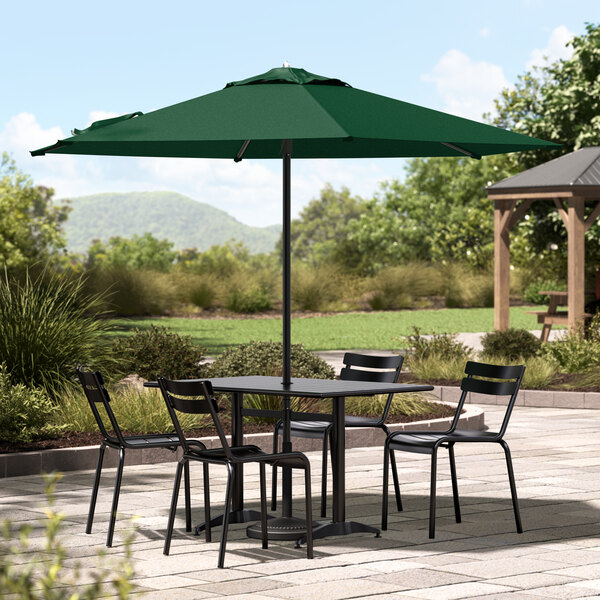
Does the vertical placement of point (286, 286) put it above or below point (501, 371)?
above

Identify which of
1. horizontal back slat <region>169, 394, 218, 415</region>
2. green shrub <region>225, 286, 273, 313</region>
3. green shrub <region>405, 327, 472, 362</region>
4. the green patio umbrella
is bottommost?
green shrub <region>405, 327, 472, 362</region>

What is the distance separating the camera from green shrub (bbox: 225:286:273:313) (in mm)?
31203

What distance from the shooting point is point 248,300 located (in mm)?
31312

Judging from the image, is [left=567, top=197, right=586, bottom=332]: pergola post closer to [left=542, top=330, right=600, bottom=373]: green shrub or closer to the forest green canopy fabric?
[left=542, top=330, right=600, bottom=373]: green shrub

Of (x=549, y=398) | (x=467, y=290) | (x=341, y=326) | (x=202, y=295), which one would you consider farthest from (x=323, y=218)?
(x=549, y=398)

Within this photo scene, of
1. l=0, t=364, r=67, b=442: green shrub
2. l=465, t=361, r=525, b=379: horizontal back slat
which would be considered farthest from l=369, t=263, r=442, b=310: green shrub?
l=465, t=361, r=525, b=379: horizontal back slat

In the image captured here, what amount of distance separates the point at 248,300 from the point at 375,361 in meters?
23.6

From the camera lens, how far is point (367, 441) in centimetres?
991

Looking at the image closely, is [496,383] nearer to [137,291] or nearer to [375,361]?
[375,361]

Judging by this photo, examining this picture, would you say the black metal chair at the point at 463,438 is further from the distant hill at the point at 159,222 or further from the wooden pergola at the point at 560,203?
the distant hill at the point at 159,222

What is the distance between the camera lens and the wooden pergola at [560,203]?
17.3m

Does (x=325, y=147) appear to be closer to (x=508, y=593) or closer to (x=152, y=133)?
(x=152, y=133)

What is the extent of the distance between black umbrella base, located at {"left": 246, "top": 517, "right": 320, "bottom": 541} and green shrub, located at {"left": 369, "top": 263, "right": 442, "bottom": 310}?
1009 inches

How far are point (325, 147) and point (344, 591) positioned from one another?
3.70 meters
